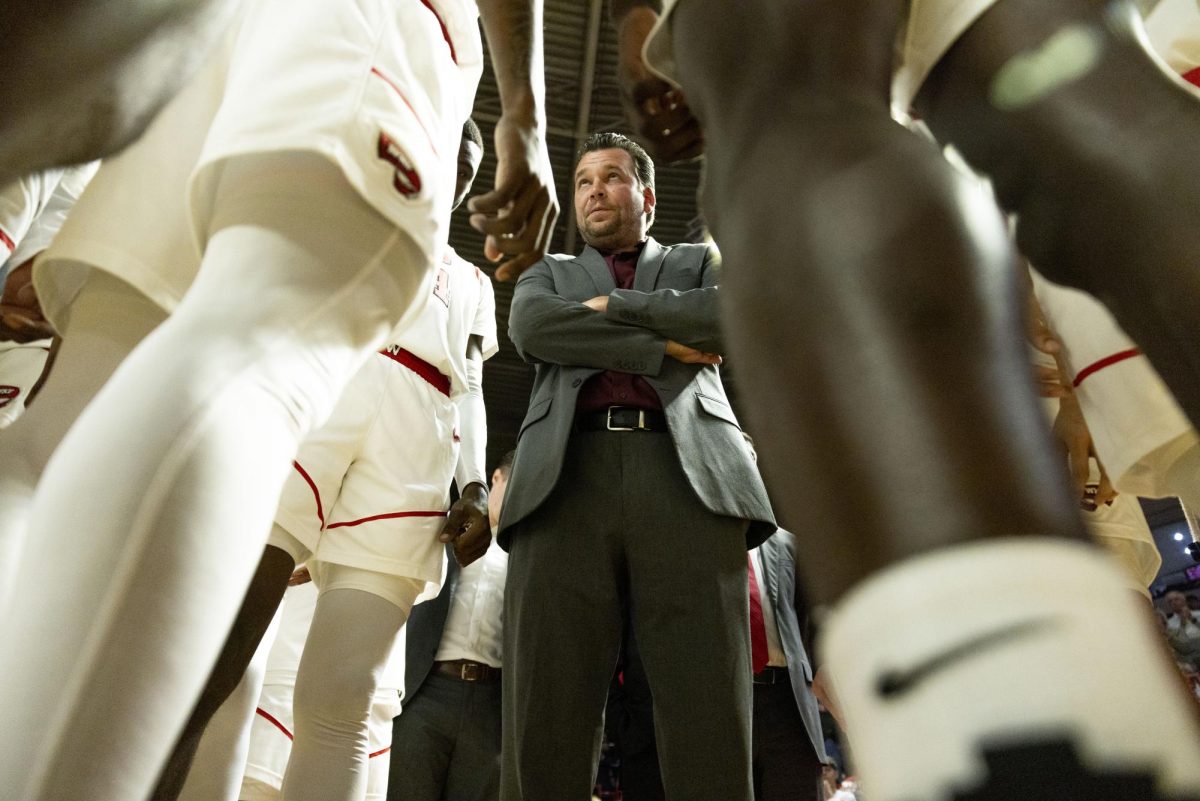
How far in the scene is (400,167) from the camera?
2.54 feet

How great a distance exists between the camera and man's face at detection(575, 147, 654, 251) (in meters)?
2.29

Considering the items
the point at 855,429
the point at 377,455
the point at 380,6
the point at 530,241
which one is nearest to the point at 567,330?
the point at 377,455

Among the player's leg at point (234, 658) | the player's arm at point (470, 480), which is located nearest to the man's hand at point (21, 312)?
the player's leg at point (234, 658)

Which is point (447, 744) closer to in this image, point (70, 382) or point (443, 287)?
point (443, 287)

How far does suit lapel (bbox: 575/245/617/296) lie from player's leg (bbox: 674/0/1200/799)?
5.40ft

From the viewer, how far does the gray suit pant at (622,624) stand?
1650mm

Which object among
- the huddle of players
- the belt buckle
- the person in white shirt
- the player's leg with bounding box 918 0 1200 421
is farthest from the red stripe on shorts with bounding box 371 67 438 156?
the person in white shirt

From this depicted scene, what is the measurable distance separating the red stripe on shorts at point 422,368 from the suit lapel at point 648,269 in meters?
0.49

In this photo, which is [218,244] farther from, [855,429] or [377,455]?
[377,455]

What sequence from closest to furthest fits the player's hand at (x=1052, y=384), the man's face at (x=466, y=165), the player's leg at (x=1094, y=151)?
the player's leg at (x=1094, y=151)
the player's hand at (x=1052, y=384)
the man's face at (x=466, y=165)

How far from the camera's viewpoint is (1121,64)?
551mm

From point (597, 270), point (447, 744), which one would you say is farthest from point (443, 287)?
point (447, 744)

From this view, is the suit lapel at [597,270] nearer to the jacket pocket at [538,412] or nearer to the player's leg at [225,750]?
the jacket pocket at [538,412]

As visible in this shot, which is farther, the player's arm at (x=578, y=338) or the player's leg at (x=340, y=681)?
the player's arm at (x=578, y=338)
